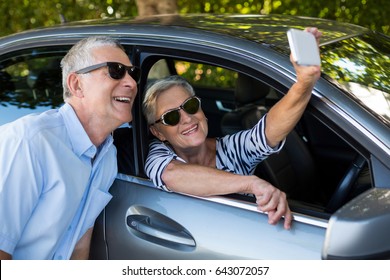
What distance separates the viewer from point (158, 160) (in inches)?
88.5

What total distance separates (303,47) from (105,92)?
A: 769 mm

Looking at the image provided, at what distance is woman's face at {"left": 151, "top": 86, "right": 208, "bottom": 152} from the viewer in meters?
2.36

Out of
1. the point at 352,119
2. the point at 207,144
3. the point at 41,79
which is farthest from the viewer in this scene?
the point at 41,79

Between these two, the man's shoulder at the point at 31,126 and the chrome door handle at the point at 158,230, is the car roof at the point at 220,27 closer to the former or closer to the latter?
the man's shoulder at the point at 31,126

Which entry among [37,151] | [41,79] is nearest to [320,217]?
[37,151]

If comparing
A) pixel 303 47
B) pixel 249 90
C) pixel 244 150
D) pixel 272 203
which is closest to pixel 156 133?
pixel 244 150

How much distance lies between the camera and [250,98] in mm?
3242

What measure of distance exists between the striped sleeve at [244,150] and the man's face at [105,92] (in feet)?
1.69

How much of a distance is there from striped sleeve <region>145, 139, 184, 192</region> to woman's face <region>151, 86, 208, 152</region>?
0.16ft

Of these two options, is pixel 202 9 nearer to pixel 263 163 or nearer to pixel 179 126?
pixel 263 163

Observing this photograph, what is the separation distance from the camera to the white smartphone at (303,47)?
1779 mm

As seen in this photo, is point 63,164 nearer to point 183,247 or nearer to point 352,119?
point 183,247

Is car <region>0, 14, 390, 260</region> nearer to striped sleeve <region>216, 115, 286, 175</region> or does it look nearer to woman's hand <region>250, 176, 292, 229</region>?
woman's hand <region>250, 176, 292, 229</region>

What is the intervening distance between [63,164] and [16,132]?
0.63 ft
